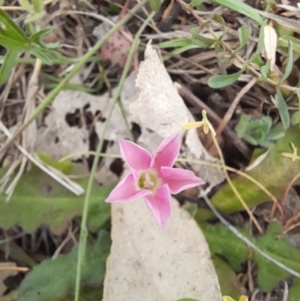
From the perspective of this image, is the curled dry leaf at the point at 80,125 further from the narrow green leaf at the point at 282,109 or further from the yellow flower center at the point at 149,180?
the narrow green leaf at the point at 282,109

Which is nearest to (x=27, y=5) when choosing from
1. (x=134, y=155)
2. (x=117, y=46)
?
(x=117, y=46)

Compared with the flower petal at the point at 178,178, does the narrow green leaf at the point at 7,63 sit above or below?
above

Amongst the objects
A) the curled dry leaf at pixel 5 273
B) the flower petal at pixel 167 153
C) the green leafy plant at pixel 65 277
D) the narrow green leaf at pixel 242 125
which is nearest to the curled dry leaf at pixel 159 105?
the narrow green leaf at pixel 242 125

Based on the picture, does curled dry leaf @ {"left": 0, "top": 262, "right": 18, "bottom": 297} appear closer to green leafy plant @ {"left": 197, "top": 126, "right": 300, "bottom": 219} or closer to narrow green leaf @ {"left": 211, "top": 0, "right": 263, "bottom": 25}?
green leafy plant @ {"left": 197, "top": 126, "right": 300, "bottom": 219}

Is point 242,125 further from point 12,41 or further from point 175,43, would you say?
point 12,41

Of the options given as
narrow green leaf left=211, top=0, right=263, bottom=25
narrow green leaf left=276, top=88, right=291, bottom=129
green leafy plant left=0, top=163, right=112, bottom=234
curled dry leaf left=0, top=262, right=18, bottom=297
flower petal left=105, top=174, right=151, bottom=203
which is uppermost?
narrow green leaf left=211, top=0, right=263, bottom=25

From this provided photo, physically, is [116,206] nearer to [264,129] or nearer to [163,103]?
[163,103]

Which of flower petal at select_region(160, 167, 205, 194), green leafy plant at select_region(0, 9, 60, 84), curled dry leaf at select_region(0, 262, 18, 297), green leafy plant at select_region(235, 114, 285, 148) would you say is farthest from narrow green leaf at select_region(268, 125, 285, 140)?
curled dry leaf at select_region(0, 262, 18, 297)
